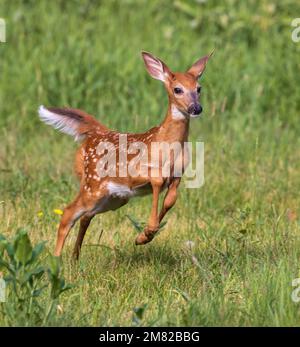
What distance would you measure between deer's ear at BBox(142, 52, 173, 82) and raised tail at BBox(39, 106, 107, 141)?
2.06ft

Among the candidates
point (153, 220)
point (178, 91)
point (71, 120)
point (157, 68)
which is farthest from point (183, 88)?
point (71, 120)

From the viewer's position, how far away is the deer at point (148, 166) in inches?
238

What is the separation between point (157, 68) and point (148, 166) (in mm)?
640

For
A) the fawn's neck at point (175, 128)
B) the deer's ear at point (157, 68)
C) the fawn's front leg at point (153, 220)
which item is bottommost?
the fawn's front leg at point (153, 220)

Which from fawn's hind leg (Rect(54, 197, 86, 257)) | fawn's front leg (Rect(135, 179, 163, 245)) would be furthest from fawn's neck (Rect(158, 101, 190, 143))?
fawn's hind leg (Rect(54, 197, 86, 257))

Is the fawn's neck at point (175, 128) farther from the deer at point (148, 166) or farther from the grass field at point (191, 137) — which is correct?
the grass field at point (191, 137)

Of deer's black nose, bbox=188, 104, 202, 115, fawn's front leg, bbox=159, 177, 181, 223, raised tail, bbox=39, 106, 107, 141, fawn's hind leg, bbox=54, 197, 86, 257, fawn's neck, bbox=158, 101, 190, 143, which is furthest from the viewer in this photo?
raised tail, bbox=39, 106, 107, 141

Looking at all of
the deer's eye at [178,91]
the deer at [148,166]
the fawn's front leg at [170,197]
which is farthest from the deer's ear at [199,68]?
the fawn's front leg at [170,197]

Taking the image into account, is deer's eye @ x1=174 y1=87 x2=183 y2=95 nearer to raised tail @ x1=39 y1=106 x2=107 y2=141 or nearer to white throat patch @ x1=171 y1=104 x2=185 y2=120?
white throat patch @ x1=171 y1=104 x2=185 y2=120

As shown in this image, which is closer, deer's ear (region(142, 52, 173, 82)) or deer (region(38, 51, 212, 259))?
deer (region(38, 51, 212, 259))

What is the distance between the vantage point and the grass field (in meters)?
5.77

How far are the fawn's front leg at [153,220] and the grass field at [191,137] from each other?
0.25 meters

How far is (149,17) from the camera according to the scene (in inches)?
450

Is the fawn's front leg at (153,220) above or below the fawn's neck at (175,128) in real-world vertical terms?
below
